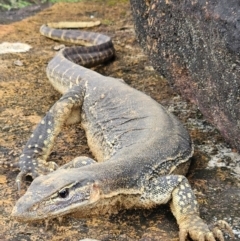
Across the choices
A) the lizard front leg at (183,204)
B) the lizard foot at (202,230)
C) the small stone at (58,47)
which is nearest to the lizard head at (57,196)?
the lizard front leg at (183,204)

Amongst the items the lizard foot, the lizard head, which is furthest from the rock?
the lizard head

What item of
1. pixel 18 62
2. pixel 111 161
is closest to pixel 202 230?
pixel 111 161

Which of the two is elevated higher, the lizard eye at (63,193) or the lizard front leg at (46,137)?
the lizard eye at (63,193)

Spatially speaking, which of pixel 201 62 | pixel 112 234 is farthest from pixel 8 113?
pixel 112 234

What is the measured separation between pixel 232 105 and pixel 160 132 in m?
0.73

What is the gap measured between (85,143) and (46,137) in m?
0.52

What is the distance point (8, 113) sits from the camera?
7551mm

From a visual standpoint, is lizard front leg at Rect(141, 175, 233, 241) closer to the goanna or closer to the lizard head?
the goanna

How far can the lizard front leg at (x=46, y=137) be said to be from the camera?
6.06m

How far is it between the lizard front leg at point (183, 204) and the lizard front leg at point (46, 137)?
4.19 feet

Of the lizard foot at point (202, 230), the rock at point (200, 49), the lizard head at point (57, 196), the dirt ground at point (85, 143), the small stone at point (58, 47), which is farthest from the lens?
the small stone at point (58, 47)

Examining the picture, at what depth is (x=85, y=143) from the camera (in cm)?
684

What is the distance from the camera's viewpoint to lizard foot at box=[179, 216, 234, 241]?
4.75 metres

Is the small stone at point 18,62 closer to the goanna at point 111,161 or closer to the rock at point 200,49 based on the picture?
the goanna at point 111,161
